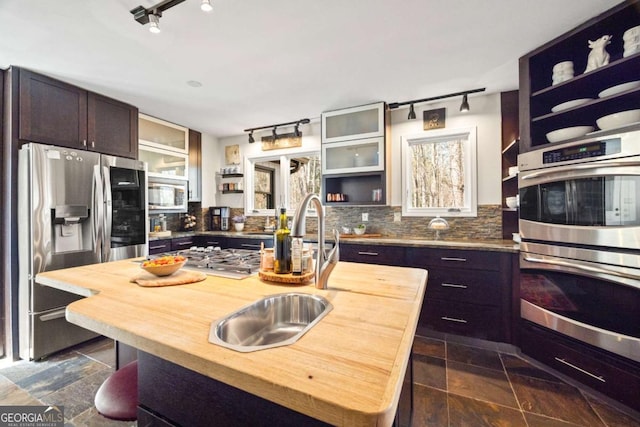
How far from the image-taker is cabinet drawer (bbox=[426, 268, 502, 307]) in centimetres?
238

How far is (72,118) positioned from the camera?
2596mm

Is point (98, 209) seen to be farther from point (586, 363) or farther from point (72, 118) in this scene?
point (586, 363)

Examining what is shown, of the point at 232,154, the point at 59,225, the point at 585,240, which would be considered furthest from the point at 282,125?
the point at 585,240

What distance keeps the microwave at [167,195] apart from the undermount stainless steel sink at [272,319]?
3.02m

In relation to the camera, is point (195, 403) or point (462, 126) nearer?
point (195, 403)

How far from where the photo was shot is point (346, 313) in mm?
905

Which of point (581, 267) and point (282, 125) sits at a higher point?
point (282, 125)

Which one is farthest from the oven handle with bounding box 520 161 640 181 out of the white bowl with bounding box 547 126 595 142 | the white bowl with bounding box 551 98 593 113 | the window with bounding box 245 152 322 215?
the window with bounding box 245 152 322 215

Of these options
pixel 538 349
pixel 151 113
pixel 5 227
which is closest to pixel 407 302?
pixel 538 349

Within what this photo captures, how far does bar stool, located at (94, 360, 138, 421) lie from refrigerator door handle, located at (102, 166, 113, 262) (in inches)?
75.5

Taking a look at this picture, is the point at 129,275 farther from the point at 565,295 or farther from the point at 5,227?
the point at 565,295

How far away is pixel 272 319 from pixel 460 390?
5.13ft

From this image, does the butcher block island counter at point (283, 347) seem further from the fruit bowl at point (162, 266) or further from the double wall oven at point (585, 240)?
the double wall oven at point (585, 240)

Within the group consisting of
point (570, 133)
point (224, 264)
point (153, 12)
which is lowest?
point (224, 264)
